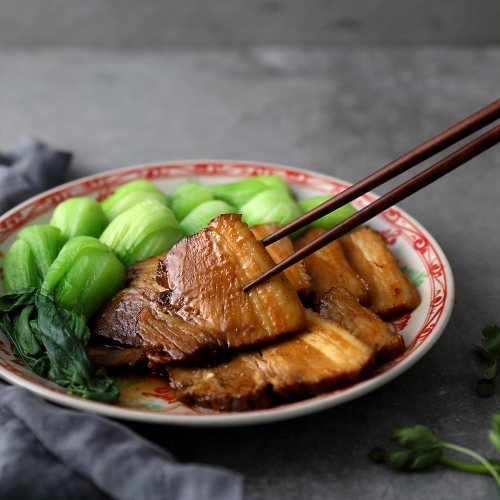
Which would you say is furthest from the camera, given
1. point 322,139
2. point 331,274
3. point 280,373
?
point 322,139

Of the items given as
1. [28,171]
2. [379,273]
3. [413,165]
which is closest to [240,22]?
[28,171]

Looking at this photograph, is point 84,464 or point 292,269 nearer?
point 84,464

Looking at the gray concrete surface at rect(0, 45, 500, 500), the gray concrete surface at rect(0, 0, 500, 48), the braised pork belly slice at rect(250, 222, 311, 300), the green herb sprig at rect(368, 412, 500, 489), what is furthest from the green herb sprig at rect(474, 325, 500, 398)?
the gray concrete surface at rect(0, 0, 500, 48)

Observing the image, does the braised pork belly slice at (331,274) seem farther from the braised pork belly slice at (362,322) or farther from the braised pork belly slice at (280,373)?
the braised pork belly slice at (280,373)

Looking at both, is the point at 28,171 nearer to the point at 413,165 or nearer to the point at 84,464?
the point at 84,464

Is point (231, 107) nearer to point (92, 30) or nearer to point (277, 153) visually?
point (277, 153)

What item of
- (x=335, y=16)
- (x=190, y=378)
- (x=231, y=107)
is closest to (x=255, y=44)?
(x=335, y=16)
